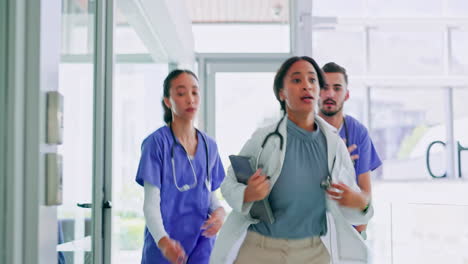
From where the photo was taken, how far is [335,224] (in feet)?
5.63

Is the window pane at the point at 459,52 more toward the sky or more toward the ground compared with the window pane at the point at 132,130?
more toward the sky

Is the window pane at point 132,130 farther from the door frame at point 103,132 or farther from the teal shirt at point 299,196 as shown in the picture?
the teal shirt at point 299,196

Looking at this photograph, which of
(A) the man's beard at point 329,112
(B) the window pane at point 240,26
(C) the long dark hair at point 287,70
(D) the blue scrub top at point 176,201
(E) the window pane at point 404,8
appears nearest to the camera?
(C) the long dark hair at point 287,70

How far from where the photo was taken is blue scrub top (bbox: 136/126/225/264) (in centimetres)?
210

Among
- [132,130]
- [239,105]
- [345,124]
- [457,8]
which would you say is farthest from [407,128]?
[345,124]

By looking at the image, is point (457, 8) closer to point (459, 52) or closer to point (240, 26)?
point (459, 52)

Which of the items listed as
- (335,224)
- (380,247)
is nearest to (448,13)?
(380,247)

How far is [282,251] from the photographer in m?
1.65

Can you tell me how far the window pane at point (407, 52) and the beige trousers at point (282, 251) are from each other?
4.85 metres

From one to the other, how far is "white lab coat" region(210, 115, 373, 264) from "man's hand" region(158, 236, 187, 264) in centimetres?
23

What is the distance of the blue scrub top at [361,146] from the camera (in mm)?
2168

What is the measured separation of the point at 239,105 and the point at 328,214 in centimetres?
304

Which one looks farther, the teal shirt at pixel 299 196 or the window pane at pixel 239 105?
the window pane at pixel 239 105

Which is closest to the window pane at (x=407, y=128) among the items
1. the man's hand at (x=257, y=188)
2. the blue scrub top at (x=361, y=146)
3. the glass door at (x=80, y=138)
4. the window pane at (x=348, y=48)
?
the window pane at (x=348, y=48)
